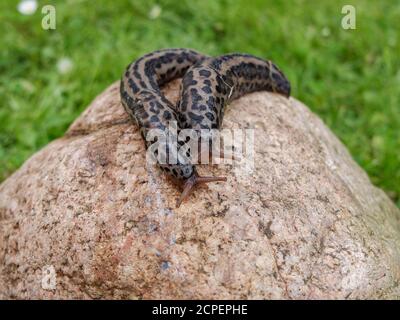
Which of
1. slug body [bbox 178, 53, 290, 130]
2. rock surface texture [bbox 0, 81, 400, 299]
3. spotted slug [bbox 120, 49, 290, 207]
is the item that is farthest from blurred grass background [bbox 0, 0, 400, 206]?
rock surface texture [bbox 0, 81, 400, 299]

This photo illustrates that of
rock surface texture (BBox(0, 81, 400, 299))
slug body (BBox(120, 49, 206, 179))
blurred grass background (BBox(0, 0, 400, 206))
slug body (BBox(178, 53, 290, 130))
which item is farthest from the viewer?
blurred grass background (BBox(0, 0, 400, 206))

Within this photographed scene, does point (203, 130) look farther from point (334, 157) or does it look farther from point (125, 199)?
point (334, 157)

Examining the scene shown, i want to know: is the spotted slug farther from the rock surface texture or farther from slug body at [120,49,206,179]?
the rock surface texture

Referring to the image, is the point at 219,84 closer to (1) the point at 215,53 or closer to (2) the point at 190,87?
(2) the point at 190,87

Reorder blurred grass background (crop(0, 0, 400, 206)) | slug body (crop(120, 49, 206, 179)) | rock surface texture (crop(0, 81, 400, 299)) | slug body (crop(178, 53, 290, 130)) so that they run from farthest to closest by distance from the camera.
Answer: blurred grass background (crop(0, 0, 400, 206)), slug body (crop(178, 53, 290, 130)), slug body (crop(120, 49, 206, 179)), rock surface texture (crop(0, 81, 400, 299))

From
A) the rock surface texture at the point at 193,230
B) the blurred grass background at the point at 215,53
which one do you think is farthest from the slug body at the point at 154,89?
the blurred grass background at the point at 215,53

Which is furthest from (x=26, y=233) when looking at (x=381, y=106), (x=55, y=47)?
(x=381, y=106)

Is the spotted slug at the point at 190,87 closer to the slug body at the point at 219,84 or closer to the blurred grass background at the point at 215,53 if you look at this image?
the slug body at the point at 219,84
